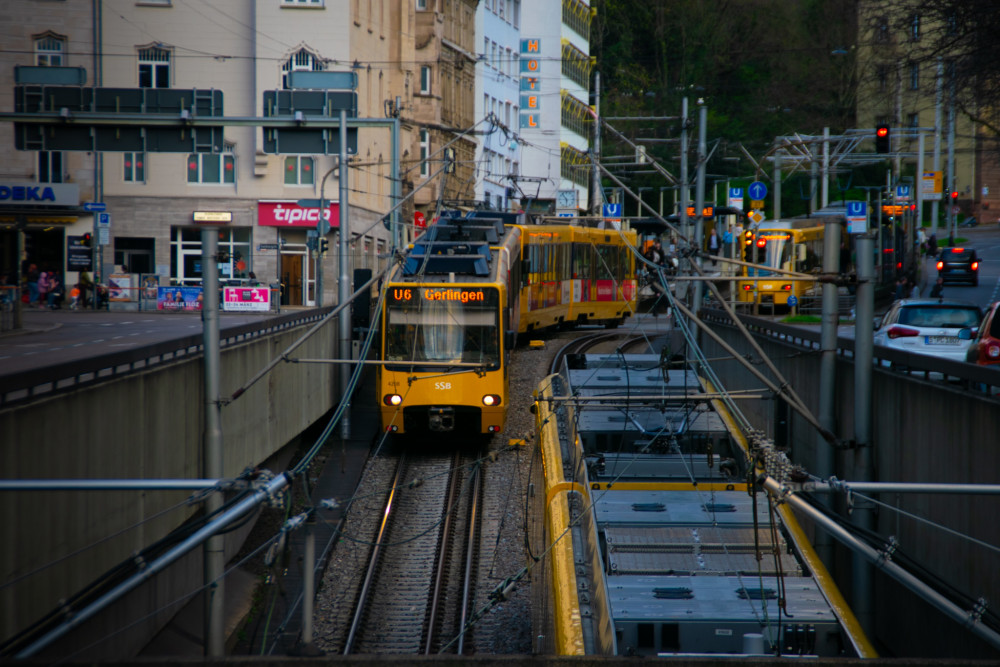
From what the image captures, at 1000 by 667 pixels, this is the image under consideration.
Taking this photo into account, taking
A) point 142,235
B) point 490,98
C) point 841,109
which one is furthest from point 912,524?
point 841,109

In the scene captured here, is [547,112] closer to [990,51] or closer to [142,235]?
[142,235]

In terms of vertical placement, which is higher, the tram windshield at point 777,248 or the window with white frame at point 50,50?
the window with white frame at point 50,50

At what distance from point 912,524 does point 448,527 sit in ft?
26.9

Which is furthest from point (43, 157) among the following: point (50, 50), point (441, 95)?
point (441, 95)

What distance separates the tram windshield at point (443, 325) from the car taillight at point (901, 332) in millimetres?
7880

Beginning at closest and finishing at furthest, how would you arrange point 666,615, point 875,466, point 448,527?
point 666,615, point 875,466, point 448,527

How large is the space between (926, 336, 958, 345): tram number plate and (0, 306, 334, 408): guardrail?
1306 cm

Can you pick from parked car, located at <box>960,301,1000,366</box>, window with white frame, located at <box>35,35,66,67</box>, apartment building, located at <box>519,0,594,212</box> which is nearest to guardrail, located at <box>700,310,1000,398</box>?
parked car, located at <box>960,301,1000,366</box>

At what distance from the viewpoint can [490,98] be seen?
2655 inches

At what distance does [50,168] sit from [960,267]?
1380 inches

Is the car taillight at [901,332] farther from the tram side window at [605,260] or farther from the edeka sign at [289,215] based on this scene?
the edeka sign at [289,215]

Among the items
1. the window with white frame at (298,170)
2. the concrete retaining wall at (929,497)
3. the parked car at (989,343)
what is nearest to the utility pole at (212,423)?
the concrete retaining wall at (929,497)

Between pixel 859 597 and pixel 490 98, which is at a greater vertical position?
pixel 490 98

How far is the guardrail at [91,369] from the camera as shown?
902 centimetres
